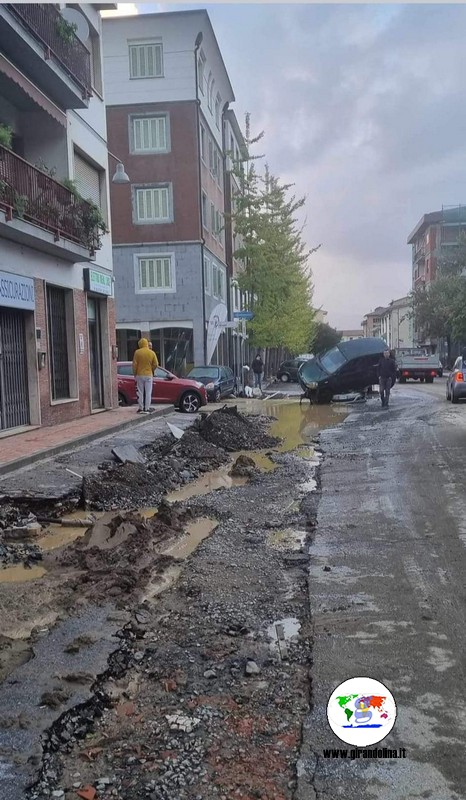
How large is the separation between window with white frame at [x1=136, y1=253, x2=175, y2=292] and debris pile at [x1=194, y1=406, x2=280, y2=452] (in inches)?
596

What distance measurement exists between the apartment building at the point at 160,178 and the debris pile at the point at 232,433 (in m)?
14.2

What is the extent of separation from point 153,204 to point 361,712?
94.5 ft

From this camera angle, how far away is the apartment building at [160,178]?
29.1 metres

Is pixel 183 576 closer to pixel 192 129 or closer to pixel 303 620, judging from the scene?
pixel 303 620

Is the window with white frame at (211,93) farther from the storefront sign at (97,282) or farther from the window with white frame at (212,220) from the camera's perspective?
the storefront sign at (97,282)

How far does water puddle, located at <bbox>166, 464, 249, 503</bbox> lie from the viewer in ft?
29.5

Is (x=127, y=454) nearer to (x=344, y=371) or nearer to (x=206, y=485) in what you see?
(x=206, y=485)

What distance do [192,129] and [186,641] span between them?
93.9 feet

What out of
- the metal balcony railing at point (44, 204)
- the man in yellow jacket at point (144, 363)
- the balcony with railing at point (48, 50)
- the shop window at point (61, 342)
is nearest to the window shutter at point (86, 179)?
the metal balcony railing at point (44, 204)

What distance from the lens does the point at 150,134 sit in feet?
97.0

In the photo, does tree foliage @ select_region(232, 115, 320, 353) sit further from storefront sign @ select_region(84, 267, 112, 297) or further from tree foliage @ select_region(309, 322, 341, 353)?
tree foliage @ select_region(309, 322, 341, 353)

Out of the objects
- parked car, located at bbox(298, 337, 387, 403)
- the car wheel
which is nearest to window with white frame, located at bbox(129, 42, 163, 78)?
parked car, located at bbox(298, 337, 387, 403)

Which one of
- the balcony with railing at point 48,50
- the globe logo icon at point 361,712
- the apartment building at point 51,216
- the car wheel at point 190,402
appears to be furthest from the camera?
the car wheel at point 190,402

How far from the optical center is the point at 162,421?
15.4 m
